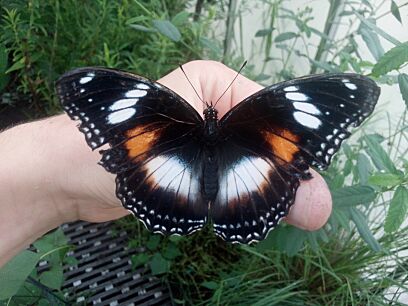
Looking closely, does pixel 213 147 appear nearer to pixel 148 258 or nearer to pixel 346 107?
pixel 346 107

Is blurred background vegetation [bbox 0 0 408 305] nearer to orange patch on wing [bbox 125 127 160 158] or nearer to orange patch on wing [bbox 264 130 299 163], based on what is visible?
orange patch on wing [bbox 264 130 299 163]

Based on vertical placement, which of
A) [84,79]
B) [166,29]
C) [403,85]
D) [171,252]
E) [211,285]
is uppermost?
[166,29]

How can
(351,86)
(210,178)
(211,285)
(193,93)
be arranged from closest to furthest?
(351,86)
(210,178)
(193,93)
(211,285)

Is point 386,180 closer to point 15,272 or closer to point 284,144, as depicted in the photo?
point 284,144

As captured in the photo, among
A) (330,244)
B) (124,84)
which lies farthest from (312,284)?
(124,84)

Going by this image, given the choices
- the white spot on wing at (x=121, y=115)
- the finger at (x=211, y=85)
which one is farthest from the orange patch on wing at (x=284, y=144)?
the white spot on wing at (x=121, y=115)

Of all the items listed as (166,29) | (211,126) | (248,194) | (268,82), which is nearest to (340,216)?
(248,194)

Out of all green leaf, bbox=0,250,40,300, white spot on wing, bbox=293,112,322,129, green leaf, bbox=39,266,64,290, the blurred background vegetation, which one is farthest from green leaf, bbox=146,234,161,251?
white spot on wing, bbox=293,112,322,129
